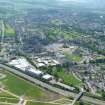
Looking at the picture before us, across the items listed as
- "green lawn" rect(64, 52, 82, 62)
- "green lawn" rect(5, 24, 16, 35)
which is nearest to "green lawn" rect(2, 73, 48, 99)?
"green lawn" rect(64, 52, 82, 62)

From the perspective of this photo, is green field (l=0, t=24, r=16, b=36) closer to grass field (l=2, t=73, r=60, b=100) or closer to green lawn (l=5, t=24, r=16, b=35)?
green lawn (l=5, t=24, r=16, b=35)

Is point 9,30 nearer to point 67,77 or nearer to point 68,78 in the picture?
A: point 67,77

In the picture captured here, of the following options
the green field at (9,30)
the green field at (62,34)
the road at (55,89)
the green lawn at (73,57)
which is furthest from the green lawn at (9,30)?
the road at (55,89)

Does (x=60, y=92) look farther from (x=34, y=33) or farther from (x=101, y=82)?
(x=34, y=33)

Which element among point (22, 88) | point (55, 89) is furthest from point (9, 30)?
point (55, 89)

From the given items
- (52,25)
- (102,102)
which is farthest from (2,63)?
(52,25)

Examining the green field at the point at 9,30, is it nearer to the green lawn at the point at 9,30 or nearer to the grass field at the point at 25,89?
the green lawn at the point at 9,30

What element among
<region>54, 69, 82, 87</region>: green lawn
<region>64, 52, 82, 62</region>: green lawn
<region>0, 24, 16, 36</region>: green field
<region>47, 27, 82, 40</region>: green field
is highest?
<region>0, 24, 16, 36</region>: green field

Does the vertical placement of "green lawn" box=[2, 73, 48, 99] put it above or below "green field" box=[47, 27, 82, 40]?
below
